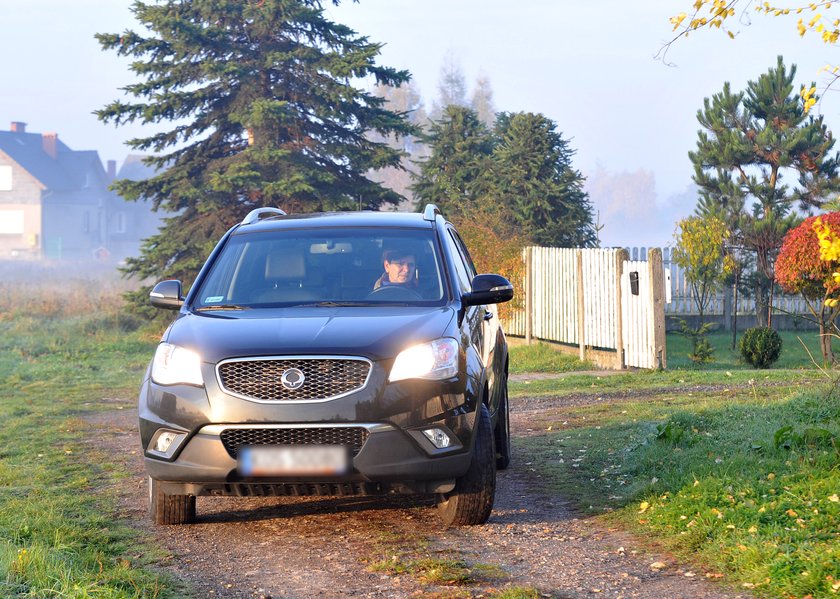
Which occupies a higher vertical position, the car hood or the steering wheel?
the steering wheel

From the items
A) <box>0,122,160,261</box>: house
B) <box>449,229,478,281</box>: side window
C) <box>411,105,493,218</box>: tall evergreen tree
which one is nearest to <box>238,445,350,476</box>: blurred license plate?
<box>449,229,478,281</box>: side window

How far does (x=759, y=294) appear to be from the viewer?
86.5 ft

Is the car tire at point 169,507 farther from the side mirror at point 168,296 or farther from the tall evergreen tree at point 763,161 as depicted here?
the tall evergreen tree at point 763,161

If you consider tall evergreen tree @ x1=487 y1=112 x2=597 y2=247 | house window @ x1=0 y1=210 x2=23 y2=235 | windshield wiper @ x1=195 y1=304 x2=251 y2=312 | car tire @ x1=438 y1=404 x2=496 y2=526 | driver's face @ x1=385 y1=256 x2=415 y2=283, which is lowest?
car tire @ x1=438 y1=404 x2=496 y2=526

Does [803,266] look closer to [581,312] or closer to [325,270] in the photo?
[581,312]

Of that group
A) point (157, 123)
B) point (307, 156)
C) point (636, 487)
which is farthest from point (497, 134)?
point (636, 487)

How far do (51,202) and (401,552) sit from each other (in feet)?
274

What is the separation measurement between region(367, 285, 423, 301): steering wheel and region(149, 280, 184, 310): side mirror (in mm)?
1282

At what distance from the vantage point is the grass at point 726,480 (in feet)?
17.4

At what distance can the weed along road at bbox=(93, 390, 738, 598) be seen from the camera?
5176 millimetres

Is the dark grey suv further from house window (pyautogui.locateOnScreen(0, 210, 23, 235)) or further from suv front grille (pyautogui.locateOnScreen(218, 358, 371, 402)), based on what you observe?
house window (pyautogui.locateOnScreen(0, 210, 23, 235))

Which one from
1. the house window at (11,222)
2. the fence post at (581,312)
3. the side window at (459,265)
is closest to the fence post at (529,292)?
the fence post at (581,312)

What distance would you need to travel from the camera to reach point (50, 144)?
8719 centimetres

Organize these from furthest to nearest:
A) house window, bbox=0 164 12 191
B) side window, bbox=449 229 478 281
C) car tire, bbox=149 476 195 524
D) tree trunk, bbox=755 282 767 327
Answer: house window, bbox=0 164 12 191 < tree trunk, bbox=755 282 767 327 < side window, bbox=449 229 478 281 < car tire, bbox=149 476 195 524
